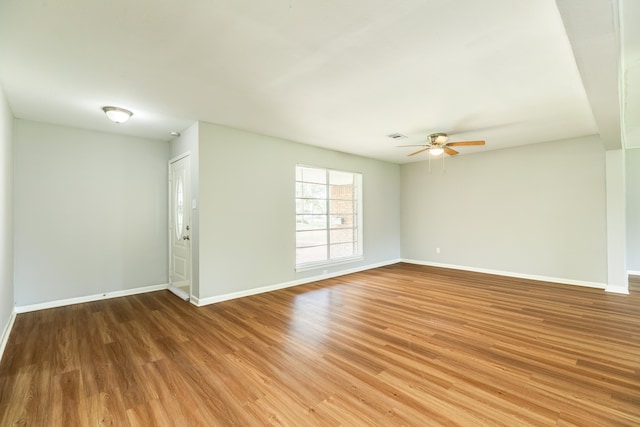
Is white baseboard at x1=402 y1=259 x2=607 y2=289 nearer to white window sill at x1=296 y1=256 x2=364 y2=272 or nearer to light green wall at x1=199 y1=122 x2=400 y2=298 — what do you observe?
white window sill at x1=296 y1=256 x2=364 y2=272

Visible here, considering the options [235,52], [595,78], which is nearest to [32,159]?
[235,52]

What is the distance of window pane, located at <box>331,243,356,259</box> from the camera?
621cm

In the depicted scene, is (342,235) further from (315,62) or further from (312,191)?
(315,62)

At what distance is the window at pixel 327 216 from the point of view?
559cm

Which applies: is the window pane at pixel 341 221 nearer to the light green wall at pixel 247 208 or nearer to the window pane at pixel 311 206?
the window pane at pixel 311 206

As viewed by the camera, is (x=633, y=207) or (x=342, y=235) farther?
(x=342, y=235)

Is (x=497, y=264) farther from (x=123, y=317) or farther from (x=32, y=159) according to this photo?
(x=32, y=159)

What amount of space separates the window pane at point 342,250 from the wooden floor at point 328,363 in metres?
1.94

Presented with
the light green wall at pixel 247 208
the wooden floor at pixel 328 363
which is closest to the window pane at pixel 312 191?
the light green wall at pixel 247 208

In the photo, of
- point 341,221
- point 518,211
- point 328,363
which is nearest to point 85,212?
point 328,363

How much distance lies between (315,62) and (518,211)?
5390 millimetres

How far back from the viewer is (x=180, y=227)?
4.79 metres

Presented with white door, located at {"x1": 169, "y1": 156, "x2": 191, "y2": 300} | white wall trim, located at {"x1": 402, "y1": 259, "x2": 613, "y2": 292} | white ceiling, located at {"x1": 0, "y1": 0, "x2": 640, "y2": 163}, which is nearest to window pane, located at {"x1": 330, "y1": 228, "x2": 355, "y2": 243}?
white wall trim, located at {"x1": 402, "y1": 259, "x2": 613, "y2": 292}

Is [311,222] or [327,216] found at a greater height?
[327,216]
